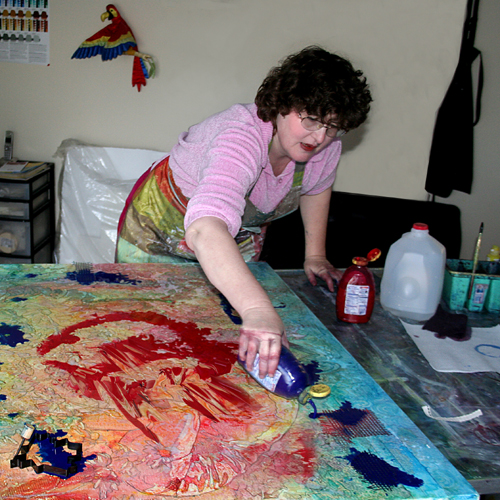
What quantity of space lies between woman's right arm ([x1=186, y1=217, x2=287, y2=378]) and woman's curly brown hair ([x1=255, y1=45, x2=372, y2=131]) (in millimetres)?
358

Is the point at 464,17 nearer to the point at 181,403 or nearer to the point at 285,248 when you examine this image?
the point at 285,248

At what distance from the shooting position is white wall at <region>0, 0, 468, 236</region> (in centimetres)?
268

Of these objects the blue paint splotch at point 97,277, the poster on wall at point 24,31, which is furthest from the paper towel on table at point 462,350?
the poster on wall at point 24,31

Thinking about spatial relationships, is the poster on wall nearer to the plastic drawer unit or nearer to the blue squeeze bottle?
the plastic drawer unit

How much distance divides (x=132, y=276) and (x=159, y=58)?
1618 millimetres

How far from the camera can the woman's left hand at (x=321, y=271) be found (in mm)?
1668

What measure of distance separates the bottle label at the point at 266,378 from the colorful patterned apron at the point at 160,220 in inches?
26.9

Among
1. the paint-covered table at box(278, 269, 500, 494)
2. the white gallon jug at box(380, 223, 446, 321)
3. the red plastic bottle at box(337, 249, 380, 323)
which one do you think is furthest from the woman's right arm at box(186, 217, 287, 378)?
the white gallon jug at box(380, 223, 446, 321)

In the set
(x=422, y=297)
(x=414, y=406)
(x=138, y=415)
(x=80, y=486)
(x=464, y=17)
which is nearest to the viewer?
(x=80, y=486)

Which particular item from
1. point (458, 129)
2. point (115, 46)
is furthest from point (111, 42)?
point (458, 129)

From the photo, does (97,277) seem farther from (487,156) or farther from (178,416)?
(487,156)

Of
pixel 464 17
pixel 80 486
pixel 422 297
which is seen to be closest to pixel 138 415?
pixel 80 486

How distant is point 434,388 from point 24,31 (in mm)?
2683

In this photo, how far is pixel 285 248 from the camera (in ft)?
9.14
